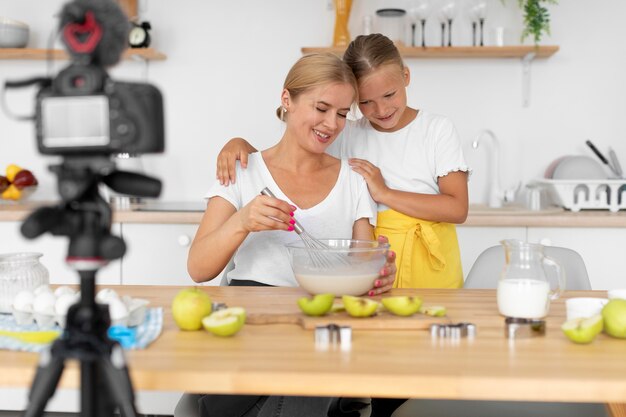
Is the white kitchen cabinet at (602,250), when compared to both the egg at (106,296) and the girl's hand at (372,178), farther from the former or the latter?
the egg at (106,296)

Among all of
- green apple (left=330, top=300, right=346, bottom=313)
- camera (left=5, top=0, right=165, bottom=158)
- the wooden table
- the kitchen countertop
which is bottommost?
the wooden table

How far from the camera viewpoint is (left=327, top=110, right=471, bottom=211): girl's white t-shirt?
86.0 inches

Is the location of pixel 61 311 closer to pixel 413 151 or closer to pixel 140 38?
pixel 413 151

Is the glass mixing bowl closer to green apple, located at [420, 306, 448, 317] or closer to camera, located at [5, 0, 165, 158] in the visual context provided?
green apple, located at [420, 306, 448, 317]

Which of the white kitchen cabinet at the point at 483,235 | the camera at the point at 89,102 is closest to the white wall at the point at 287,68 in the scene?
the white kitchen cabinet at the point at 483,235

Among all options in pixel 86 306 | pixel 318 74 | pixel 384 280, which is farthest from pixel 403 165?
pixel 86 306

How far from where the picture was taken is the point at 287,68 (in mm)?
3463

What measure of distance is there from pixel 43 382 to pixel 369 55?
4.54ft

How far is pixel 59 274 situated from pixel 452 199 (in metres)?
1.72

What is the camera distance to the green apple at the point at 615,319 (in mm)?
1232

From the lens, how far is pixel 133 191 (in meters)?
0.92

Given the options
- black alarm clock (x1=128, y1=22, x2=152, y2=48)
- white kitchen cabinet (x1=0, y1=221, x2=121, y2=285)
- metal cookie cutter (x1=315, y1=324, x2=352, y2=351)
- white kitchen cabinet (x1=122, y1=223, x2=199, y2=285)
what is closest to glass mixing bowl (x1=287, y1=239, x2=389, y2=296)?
metal cookie cutter (x1=315, y1=324, x2=352, y2=351)

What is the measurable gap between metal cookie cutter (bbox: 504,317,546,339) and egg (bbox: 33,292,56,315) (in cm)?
77

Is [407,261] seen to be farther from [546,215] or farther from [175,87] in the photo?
[175,87]
